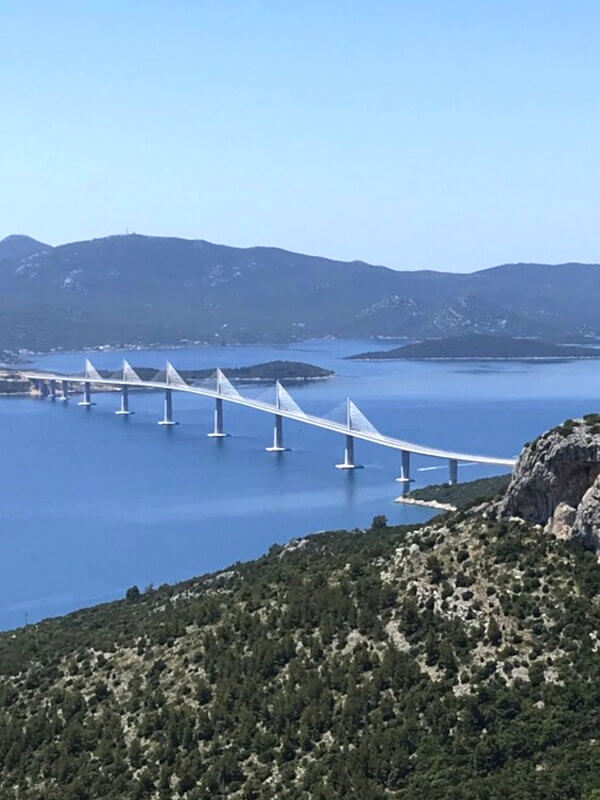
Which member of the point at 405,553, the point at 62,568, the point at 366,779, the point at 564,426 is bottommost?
the point at 62,568

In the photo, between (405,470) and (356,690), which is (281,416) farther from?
(356,690)

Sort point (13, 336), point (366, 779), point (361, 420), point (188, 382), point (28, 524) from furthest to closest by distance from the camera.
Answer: point (13, 336)
point (188, 382)
point (361, 420)
point (28, 524)
point (366, 779)

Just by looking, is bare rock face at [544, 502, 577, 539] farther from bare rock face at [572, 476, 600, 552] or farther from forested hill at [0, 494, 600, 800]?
forested hill at [0, 494, 600, 800]

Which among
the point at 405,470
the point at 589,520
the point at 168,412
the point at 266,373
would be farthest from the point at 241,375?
the point at 589,520

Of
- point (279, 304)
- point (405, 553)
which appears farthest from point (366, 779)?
point (279, 304)

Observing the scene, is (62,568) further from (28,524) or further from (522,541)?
(522,541)

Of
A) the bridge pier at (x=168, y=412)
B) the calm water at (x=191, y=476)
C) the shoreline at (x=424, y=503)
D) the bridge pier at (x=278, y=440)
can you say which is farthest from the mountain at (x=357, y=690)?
the bridge pier at (x=168, y=412)

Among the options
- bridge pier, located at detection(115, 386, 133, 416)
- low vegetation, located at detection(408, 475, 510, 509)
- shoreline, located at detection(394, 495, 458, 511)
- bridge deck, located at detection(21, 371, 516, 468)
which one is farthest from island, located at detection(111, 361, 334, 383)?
shoreline, located at detection(394, 495, 458, 511)
